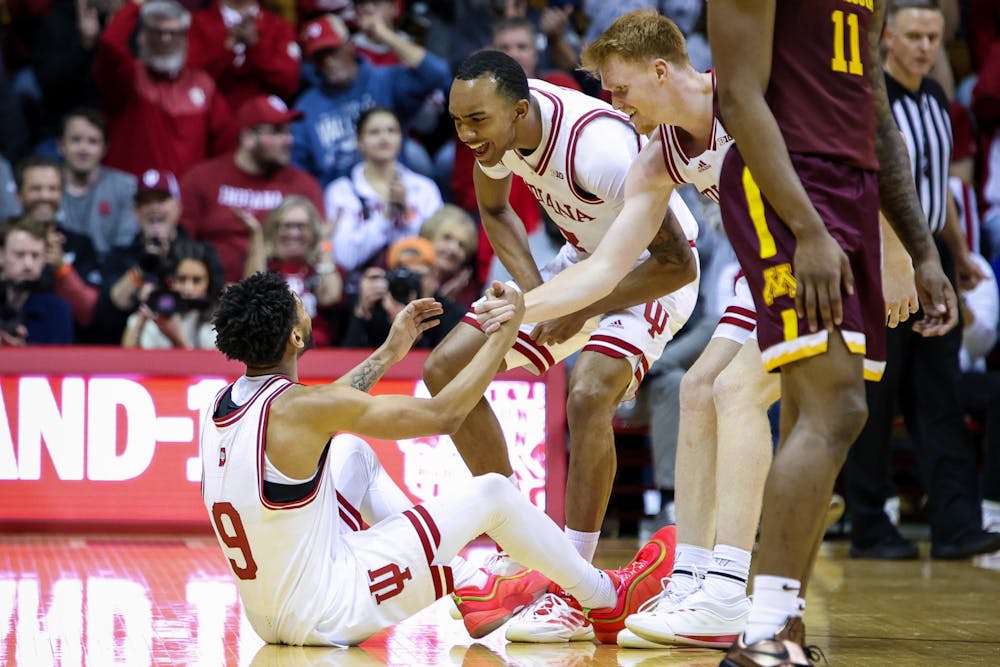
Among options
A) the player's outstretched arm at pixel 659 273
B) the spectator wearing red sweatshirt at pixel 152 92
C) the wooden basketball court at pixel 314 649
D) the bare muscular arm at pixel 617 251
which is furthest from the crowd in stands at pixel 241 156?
the bare muscular arm at pixel 617 251

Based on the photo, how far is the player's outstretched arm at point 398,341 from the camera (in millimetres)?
4461

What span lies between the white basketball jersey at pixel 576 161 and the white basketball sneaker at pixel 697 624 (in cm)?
138

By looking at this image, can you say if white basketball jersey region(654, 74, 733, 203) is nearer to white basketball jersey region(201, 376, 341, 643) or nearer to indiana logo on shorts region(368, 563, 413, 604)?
white basketball jersey region(201, 376, 341, 643)

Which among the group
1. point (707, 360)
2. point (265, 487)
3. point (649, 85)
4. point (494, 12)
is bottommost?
point (265, 487)

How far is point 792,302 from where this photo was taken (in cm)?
326

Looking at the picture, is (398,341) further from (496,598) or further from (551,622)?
(551,622)

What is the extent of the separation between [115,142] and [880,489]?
5.83 m

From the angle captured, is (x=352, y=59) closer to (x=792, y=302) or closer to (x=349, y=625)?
(x=349, y=625)

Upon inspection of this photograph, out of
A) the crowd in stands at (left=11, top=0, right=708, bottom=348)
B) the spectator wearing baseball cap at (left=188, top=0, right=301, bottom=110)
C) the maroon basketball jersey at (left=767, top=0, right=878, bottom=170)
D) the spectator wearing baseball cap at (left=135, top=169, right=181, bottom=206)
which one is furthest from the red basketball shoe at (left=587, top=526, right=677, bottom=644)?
the spectator wearing baseball cap at (left=188, top=0, right=301, bottom=110)

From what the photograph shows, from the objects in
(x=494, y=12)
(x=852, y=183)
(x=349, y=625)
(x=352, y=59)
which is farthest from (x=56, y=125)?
(x=852, y=183)

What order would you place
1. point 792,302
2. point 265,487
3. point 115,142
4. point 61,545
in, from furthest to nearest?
point 115,142 → point 61,545 → point 265,487 → point 792,302

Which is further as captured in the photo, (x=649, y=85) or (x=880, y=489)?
(x=880, y=489)

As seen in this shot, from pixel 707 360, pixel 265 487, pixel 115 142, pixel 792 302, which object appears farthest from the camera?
pixel 115 142

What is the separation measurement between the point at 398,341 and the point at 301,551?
83cm
